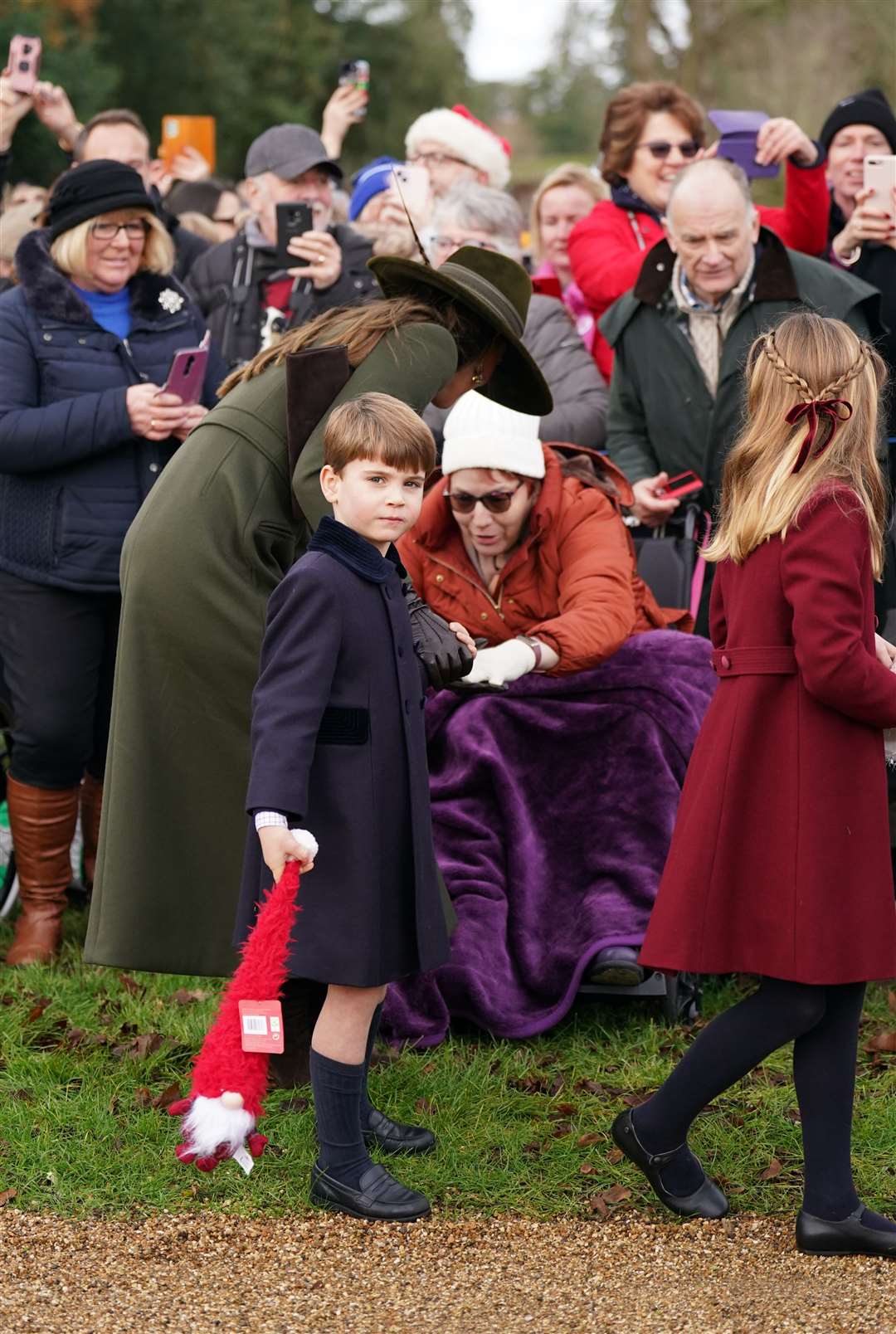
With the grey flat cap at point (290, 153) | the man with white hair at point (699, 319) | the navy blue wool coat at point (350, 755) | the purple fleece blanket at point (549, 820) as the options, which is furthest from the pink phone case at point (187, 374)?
the navy blue wool coat at point (350, 755)

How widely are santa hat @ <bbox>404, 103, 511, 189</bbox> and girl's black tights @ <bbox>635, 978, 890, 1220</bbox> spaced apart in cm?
496

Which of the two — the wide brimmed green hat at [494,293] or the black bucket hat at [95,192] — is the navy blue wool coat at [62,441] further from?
the wide brimmed green hat at [494,293]

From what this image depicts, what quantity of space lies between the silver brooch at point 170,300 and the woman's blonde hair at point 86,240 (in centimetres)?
7

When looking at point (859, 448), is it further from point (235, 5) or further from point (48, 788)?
point (235, 5)

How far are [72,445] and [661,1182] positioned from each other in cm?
282

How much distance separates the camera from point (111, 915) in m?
4.14

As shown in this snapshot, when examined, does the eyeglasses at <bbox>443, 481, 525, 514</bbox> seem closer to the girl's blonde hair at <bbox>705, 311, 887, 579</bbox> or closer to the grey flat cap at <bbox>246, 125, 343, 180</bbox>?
the girl's blonde hair at <bbox>705, 311, 887, 579</bbox>

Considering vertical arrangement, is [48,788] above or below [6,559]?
below

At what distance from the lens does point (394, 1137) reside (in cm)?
402

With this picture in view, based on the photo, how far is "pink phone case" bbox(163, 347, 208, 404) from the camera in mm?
5273

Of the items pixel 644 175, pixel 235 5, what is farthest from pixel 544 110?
pixel 644 175

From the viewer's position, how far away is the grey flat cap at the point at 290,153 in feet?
22.5

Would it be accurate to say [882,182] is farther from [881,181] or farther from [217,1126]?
[217,1126]

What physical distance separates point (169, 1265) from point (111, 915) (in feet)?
3.01
